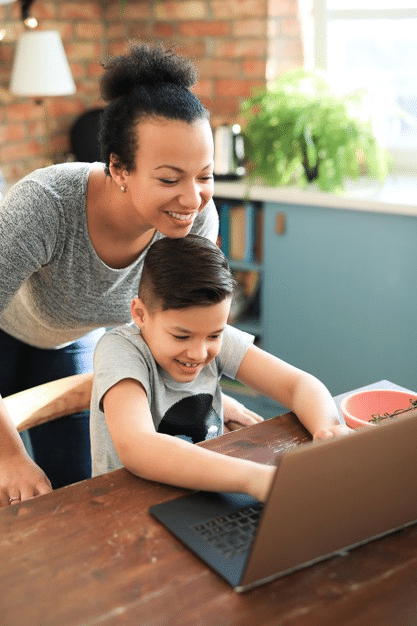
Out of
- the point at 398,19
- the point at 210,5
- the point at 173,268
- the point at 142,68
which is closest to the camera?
the point at 173,268

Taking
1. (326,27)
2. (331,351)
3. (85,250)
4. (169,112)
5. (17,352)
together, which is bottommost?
(331,351)

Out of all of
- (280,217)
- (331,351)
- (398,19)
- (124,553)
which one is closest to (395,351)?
(331,351)

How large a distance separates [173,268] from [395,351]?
5.53ft

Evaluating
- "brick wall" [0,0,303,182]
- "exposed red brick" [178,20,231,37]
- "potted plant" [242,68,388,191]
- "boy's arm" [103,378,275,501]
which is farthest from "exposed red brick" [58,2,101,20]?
"boy's arm" [103,378,275,501]

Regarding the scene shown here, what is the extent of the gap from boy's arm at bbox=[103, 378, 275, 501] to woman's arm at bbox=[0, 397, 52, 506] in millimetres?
228

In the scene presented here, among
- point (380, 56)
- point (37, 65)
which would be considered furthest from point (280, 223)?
point (37, 65)

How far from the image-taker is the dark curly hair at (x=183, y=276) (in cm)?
128

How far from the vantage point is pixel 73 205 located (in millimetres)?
1538

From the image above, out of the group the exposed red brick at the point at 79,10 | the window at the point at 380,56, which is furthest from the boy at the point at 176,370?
the exposed red brick at the point at 79,10

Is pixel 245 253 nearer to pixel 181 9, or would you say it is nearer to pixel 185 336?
pixel 181 9

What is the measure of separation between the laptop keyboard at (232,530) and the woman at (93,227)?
17.4 inches

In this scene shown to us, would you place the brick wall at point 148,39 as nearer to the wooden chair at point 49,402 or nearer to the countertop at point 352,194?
the countertop at point 352,194

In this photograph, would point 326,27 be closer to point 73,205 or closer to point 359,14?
point 359,14

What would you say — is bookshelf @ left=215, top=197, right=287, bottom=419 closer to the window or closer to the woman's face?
the window
